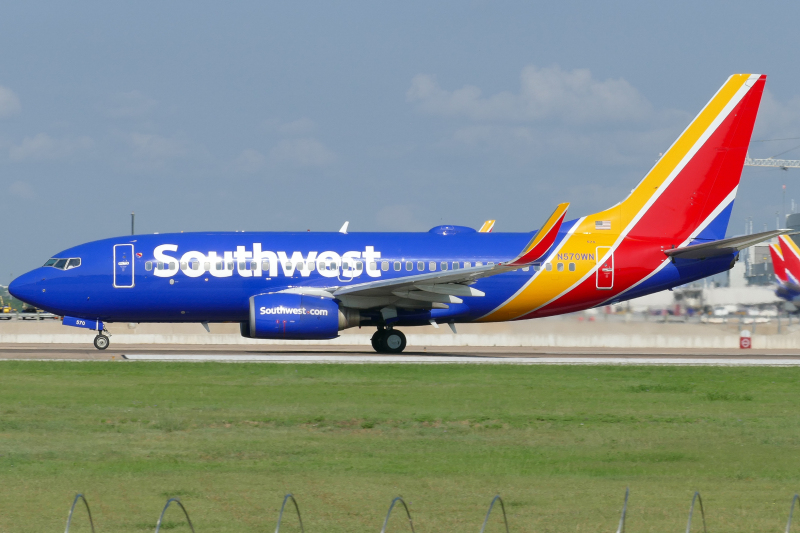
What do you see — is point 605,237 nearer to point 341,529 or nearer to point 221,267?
point 221,267

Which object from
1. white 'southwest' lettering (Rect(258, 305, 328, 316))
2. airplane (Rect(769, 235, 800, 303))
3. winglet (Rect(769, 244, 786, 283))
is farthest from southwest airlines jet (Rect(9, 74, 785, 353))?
winglet (Rect(769, 244, 786, 283))

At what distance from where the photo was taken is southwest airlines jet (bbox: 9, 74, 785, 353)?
32000mm

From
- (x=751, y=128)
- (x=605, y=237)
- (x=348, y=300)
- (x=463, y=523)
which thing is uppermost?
(x=751, y=128)

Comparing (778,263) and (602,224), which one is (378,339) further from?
(778,263)

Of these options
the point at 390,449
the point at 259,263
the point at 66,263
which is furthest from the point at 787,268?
the point at 390,449

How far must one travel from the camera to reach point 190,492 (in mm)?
11117

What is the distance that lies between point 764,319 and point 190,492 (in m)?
36.8

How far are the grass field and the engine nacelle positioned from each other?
5921 millimetres

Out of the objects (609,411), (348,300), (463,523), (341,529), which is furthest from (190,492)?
(348,300)

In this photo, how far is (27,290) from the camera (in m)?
32.6

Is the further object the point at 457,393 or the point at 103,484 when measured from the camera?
the point at 457,393

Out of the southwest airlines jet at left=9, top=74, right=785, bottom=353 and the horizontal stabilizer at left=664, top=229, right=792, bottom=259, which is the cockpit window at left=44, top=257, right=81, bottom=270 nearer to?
the southwest airlines jet at left=9, top=74, right=785, bottom=353

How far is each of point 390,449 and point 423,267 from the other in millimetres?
19357

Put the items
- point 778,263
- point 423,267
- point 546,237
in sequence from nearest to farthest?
point 546,237, point 423,267, point 778,263
